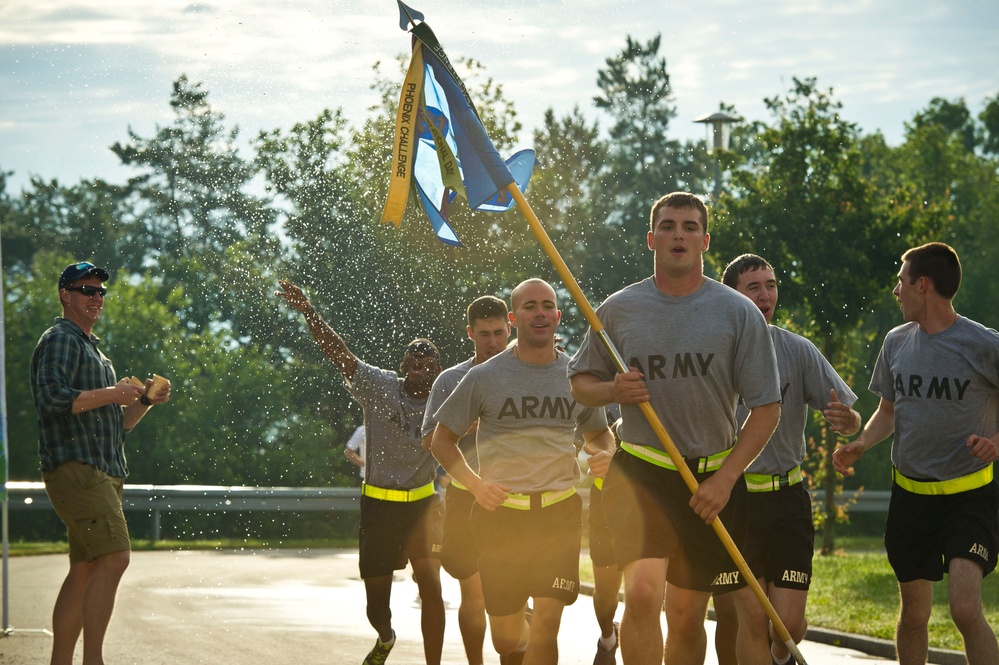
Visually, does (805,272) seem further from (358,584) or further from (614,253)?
(614,253)

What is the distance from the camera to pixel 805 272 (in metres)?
23.1

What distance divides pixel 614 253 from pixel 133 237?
20136mm

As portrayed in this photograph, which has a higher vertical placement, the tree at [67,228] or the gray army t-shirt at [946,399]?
the tree at [67,228]

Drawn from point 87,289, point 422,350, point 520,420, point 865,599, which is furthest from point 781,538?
point 865,599

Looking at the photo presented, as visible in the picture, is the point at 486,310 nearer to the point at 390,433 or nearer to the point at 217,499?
the point at 390,433

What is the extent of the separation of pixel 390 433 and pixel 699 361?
351 cm

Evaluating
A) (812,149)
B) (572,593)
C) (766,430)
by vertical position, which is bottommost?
(572,593)

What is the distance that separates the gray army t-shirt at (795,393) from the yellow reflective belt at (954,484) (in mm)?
536

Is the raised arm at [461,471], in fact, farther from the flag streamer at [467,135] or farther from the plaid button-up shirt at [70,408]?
the plaid button-up shirt at [70,408]

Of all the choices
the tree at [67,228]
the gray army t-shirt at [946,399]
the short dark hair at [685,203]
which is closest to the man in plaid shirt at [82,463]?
the short dark hair at [685,203]

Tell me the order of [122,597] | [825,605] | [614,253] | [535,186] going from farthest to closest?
[614,253]
[535,186]
[122,597]
[825,605]

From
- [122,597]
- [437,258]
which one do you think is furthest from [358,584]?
[437,258]

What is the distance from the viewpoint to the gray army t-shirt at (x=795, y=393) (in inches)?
320

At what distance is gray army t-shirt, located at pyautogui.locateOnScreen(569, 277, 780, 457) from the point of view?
6.41 metres
